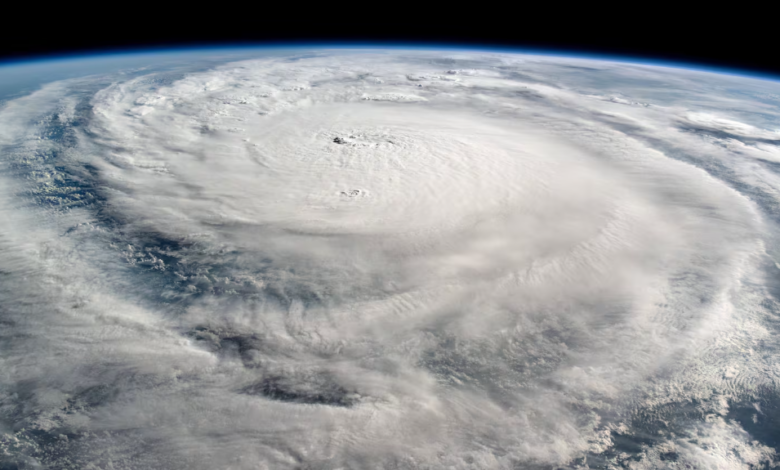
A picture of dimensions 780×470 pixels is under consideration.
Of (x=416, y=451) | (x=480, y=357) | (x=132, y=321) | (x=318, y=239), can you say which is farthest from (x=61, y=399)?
(x=480, y=357)

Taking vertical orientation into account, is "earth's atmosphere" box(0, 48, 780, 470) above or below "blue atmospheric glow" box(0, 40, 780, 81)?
below

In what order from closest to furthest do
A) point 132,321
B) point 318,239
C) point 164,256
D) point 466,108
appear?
point 132,321 < point 164,256 < point 318,239 < point 466,108

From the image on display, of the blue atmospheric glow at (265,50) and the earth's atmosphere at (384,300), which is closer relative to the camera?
the earth's atmosphere at (384,300)

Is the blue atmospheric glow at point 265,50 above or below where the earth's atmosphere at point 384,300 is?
above

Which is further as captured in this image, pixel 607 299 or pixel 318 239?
pixel 318 239

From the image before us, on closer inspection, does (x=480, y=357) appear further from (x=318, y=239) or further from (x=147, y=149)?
(x=147, y=149)

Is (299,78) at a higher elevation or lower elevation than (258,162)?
higher

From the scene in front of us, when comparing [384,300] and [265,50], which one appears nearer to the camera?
[384,300]

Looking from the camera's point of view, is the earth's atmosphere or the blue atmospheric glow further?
the blue atmospheric glow
